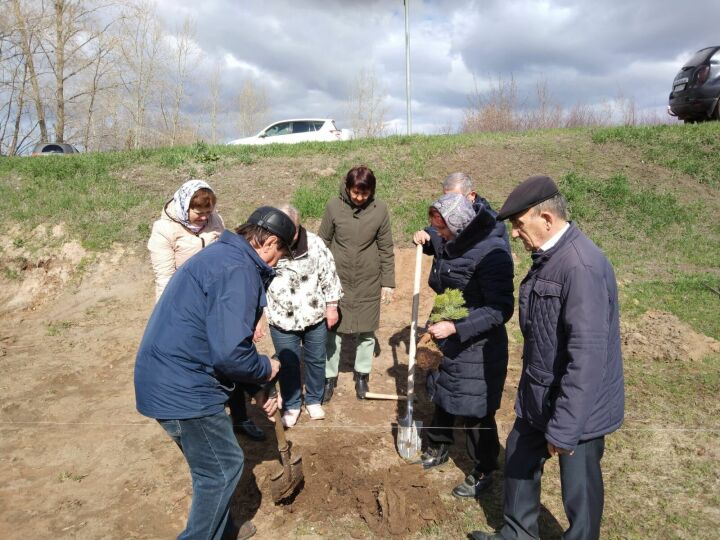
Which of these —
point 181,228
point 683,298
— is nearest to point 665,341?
point 683,298

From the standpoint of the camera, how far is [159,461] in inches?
142

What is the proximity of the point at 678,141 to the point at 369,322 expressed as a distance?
860 cm

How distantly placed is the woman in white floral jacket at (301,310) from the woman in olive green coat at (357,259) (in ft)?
1.24

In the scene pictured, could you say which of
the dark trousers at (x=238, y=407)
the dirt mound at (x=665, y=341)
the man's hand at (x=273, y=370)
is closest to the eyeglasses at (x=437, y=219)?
the man's hand at (x=273, y=370)

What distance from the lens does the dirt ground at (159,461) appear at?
294cm

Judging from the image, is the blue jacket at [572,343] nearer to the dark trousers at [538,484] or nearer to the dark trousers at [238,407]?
the dark trousers at [538,484]

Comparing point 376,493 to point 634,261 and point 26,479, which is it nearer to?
point 26,479

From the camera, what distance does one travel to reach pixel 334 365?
15.0ft

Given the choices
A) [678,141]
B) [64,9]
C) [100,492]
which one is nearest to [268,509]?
[100,492]

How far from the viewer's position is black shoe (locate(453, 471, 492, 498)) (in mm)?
3088

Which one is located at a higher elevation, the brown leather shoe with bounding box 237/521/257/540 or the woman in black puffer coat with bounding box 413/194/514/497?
the woman in black puffer coat with bounding box 413/194/514/497

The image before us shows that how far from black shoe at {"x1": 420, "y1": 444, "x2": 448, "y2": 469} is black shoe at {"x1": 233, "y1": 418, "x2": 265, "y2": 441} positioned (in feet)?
4.21

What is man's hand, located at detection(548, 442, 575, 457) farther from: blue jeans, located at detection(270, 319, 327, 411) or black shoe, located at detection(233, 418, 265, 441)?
black shoe, located at detection(233, 418, 265, 441)

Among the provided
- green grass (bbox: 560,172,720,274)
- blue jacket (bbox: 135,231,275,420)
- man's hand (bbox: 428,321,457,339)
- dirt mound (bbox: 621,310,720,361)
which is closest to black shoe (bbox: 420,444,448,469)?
man's hand (bbox: 428,321,457,339)
